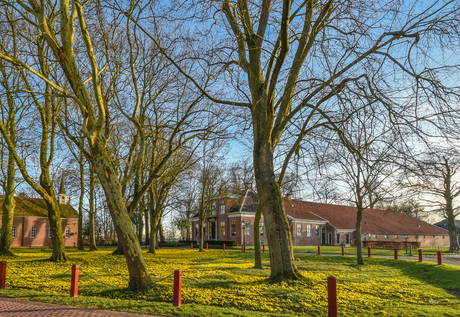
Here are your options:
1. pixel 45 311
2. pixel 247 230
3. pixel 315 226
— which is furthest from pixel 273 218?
pixel 315 226

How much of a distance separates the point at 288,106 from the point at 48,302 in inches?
371

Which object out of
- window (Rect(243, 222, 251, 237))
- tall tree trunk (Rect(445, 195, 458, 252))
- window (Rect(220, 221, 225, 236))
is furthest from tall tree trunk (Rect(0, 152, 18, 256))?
tall tree trunk (Rect(445, 195, 458, 252))

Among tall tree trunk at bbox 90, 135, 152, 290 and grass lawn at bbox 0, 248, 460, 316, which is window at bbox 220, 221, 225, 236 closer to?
grass lawn at bbox 0, 248, 460, 316

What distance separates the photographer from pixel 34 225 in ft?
169

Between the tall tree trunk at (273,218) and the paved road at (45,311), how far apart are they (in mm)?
5220

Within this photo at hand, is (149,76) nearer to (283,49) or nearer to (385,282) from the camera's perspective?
(283,49)

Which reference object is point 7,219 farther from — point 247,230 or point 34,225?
point 34,225

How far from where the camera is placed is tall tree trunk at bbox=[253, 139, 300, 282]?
11242mm

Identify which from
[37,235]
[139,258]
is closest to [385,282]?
[139,258]

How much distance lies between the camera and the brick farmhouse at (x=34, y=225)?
4969cm

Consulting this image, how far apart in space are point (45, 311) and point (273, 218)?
663 centimetres

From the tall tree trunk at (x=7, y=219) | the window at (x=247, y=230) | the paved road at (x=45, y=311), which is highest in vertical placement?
the tall tree trunk at (x=7, y=219)

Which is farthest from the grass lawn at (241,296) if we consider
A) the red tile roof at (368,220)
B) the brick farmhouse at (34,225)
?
the brick farmhouse at (34,225)

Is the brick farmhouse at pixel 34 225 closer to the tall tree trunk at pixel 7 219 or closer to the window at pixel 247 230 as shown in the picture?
the window at pixel 247 230
